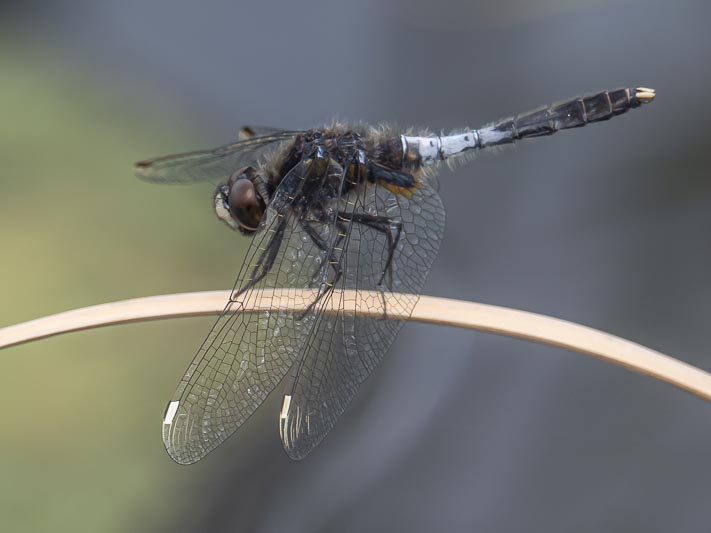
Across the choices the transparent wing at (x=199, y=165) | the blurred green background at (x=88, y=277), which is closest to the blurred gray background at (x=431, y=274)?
the blurred green background at (x=88, y=277)

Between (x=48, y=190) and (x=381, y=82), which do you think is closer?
(x=48, y=190)

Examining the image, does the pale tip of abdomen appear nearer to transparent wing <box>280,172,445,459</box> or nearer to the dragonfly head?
transparent wing <box>280,172,445,459</box>

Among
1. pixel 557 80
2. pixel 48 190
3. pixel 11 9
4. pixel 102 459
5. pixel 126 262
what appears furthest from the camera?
pixel 11 9

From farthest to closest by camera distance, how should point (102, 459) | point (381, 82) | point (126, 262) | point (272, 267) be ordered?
point (381, 82) → point (126, 262) → point (102, 459) → point (272, 267)

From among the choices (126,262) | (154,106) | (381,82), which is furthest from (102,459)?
(381,82)

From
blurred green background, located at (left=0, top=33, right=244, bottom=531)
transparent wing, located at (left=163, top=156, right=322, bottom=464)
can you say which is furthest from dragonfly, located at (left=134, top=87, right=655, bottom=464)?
→ blurred green background, located at (left=0, top=33, right=244, bottom=531)

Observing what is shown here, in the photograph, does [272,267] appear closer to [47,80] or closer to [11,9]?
[47,80]

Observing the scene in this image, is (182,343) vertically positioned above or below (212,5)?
below
